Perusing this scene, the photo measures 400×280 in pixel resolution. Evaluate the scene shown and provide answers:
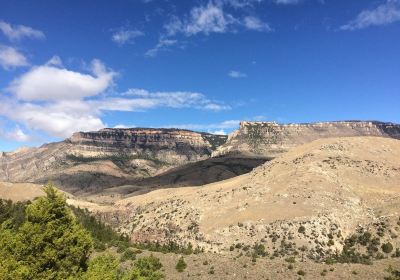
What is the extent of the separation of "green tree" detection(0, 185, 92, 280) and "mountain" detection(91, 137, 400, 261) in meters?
37.2

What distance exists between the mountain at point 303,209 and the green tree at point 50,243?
122 ft

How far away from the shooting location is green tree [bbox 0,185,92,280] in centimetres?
2495

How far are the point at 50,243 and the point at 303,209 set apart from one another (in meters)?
50.2

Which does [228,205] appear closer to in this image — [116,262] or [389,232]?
[389,232]

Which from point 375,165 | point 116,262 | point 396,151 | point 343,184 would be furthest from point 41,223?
point 396,151

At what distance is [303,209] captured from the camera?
226 ft

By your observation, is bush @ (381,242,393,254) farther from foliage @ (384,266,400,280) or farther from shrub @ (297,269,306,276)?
shrub @ (297,269,306,276)

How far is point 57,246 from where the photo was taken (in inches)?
1006

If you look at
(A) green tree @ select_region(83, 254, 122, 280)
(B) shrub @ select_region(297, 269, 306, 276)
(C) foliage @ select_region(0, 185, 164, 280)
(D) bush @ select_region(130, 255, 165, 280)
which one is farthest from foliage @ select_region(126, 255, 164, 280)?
(B) shrub @ select_region(297, 269, 306, 276)

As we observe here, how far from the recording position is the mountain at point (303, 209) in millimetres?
61750

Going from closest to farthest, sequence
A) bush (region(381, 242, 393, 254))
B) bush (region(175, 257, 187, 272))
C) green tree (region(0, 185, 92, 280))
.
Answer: green tree (region(0, 185, 92, 280)) < bush (region(175, 257, 187, 272)) < bush (region(381, 242, 393, 254))

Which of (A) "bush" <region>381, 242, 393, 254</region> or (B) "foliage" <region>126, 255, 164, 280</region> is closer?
(B) "foliage" <region>126, 255, 164, 280</region>

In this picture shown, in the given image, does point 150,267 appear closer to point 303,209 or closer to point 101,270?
point 101,270

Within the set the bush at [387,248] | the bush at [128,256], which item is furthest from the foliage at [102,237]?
the bush at [387,248]
